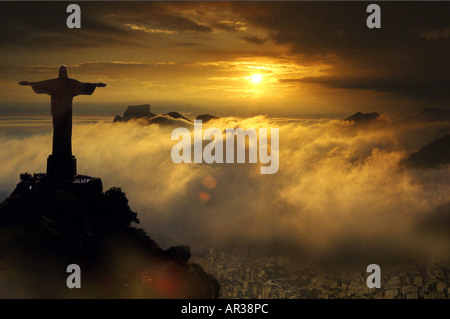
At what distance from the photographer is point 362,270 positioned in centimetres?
19025

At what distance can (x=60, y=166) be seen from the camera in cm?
3709

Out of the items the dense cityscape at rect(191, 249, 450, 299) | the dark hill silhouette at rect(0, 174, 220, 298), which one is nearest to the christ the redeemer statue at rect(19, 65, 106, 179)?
the dark hill silhouette at rect(0, 174, 220, 298)

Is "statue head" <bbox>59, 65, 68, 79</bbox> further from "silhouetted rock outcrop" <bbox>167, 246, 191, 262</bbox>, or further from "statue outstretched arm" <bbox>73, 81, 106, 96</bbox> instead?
"silhouetted rock outcrop" <bbox>167, 246, 191, 262</bbox>

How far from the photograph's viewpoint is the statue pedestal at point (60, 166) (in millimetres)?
36969

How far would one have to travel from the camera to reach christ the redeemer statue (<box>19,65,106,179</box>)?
120 ft

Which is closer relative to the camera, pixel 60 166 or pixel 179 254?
pixel 60 166

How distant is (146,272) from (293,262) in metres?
159

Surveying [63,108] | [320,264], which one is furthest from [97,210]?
[320,264]

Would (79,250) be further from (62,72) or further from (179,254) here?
(62,72)

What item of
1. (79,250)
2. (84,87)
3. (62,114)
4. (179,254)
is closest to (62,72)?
(84,87)

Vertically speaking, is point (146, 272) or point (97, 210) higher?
point (97, 210)

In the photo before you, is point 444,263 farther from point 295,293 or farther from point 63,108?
point 63,108

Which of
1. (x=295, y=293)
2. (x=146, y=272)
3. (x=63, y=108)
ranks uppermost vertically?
(x=63, y=108)

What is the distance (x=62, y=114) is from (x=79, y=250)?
40.1 ft
